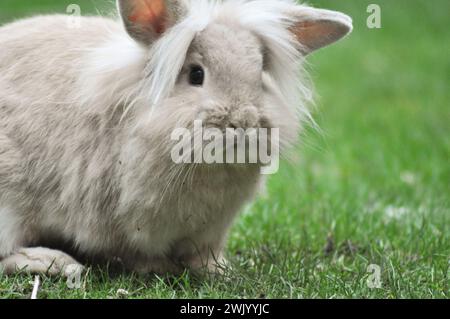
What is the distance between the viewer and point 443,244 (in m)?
4.98

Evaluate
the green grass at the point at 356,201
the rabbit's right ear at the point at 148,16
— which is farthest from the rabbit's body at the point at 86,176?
the green grass at the point at 356,201

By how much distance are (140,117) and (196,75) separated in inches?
12.7

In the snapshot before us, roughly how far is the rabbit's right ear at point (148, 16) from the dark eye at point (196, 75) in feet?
0.81

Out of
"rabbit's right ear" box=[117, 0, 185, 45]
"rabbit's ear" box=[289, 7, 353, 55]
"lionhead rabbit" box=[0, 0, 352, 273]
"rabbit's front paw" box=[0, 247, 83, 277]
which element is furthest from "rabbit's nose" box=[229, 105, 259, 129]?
"rabbit's front paw" box=[0, 247, 83, 277]

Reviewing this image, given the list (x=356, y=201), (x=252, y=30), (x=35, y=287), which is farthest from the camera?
(x=356, y=201)

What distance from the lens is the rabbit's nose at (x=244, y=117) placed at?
3717 mm

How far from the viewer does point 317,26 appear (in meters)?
4.34

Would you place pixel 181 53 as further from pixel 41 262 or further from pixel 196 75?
pixel 41 262

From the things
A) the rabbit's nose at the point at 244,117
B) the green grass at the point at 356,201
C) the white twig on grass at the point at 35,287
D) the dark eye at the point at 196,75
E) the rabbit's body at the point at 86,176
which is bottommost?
the green grass at the point at 356,201

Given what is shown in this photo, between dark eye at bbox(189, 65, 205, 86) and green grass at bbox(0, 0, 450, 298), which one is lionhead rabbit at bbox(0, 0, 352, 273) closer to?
dark eye at bbox(189, 65, 205, 86)

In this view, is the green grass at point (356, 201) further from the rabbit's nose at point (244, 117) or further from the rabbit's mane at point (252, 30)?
the rabbit's nose at point (244, 117)

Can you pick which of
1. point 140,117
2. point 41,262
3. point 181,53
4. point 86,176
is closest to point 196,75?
point 181,53
